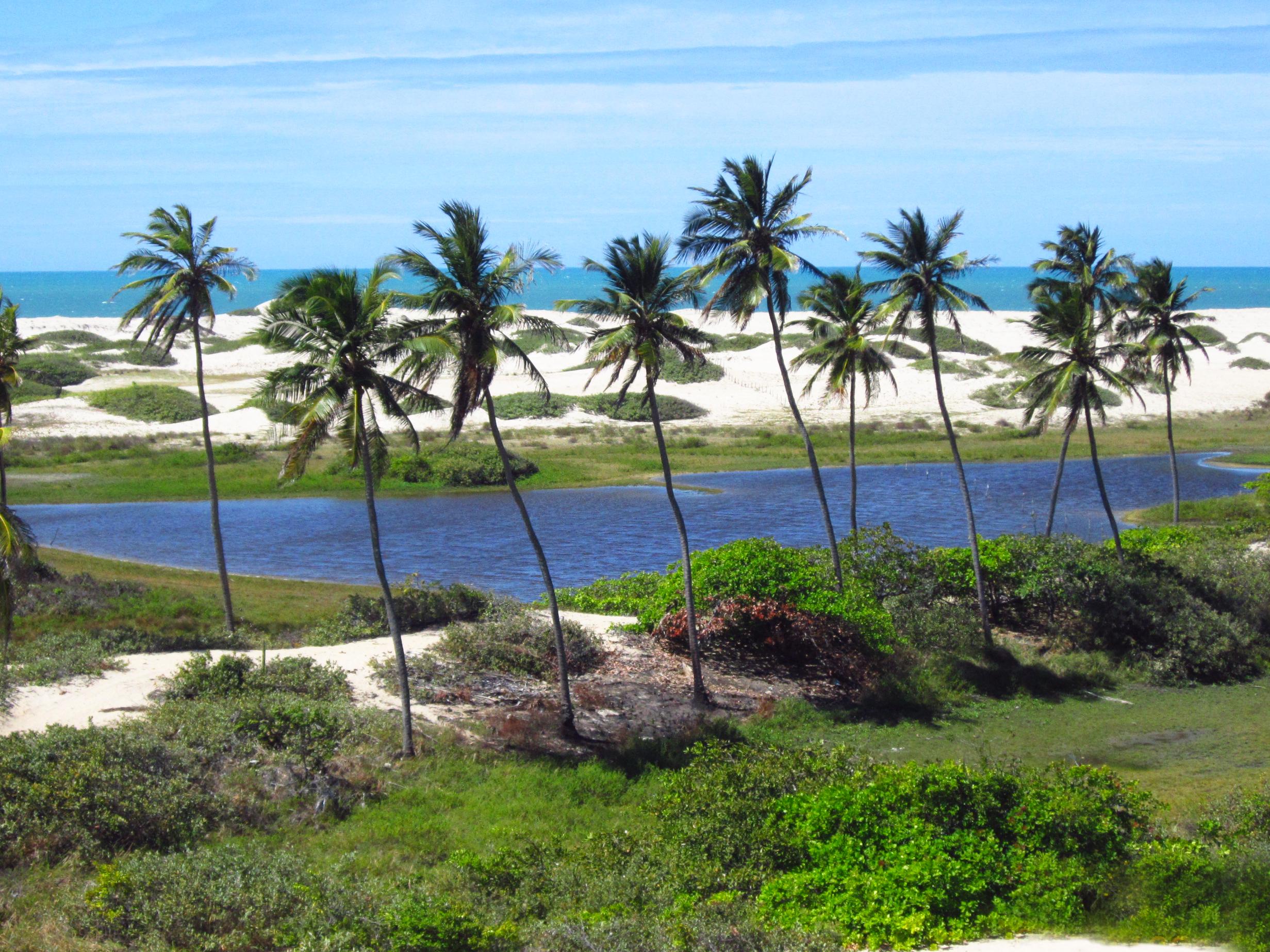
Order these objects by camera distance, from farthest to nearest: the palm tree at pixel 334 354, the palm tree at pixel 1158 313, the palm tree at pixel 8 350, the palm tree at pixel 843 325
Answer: the palm tree at pixel 1158 313 → the palm tree at pixel 843 325 → the palm tree at pixel 8 350 → the palm tree at pixel 334 354

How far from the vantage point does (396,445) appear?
56.1 metres

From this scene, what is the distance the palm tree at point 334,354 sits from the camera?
16.1 metres

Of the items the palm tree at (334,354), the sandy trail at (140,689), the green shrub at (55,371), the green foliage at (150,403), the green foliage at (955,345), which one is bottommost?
the sandy trail at (140,689)

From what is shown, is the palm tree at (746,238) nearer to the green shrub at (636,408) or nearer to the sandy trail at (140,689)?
the sandy trail at (140,689)

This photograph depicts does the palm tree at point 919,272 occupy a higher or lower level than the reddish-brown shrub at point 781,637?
higher

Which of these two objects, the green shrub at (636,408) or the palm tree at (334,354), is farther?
the green shrub at (636,408)

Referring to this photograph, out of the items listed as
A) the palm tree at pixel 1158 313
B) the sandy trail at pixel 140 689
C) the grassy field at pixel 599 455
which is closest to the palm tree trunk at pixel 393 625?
the sandy trail at pixel 140 689

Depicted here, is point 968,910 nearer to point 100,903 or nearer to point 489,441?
point 100,903

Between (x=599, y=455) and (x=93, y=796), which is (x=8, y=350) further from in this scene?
(x=599, y=455)

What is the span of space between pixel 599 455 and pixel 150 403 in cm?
2778

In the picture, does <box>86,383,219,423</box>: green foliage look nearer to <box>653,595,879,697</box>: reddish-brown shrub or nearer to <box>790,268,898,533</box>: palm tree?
<box>653,595,879,697</box>: reddish-brown shrub

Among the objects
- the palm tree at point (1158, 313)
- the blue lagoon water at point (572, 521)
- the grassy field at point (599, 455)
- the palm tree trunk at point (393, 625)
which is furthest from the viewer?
the grassy field at point (599, 455)

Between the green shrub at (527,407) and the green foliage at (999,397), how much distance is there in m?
29.2

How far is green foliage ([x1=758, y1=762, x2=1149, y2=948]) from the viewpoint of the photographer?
10391mm
